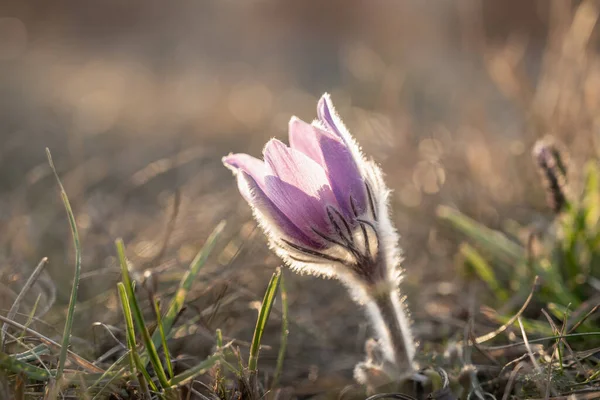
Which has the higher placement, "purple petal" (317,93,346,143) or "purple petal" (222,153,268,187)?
"purple petal" (317,93,346,143)

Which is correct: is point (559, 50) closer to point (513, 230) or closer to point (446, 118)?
point (513, 230)

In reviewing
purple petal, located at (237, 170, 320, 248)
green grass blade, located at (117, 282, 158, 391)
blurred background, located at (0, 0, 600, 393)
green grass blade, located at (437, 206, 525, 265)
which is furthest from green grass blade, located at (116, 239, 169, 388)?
green grass blade, located at (437, 206, 525, 265)

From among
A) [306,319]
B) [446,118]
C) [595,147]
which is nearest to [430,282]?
[306,319]

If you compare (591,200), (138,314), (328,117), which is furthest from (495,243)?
(138,314)

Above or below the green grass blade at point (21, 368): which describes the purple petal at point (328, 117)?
above

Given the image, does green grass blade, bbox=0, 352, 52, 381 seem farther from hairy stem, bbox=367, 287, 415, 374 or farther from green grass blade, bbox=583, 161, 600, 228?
green grass blade, bbox=583, 161, 600, 228

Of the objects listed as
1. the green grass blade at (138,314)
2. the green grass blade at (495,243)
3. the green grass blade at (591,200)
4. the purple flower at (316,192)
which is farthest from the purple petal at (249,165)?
the green grass blade at (591,200)

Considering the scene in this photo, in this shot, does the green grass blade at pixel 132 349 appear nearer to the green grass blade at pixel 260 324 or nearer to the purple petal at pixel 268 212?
the green grass blade at pixel 260 324
